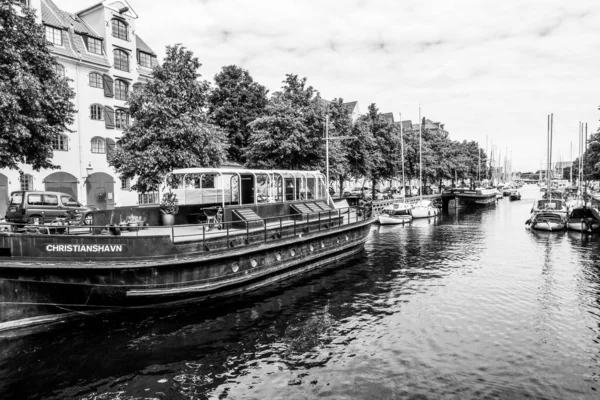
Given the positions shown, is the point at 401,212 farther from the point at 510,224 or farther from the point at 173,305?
the point at 173,305

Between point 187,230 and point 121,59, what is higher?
point 121,59

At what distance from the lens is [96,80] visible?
33.2 metres

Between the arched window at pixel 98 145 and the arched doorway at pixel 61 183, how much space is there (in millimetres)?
3181

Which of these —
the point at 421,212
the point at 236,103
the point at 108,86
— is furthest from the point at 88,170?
the point at 421,212

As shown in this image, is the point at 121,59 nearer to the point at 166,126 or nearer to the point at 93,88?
the point at 93,88

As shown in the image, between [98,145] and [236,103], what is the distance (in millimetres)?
13462

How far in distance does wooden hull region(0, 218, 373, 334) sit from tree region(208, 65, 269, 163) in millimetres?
27361

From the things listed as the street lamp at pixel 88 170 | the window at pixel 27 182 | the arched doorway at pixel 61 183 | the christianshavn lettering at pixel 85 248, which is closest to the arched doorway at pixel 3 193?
the window at pixel 27 182

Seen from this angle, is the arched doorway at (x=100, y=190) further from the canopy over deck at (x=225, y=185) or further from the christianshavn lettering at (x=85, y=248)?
the christianshavn lettering at (x=85, y=248)

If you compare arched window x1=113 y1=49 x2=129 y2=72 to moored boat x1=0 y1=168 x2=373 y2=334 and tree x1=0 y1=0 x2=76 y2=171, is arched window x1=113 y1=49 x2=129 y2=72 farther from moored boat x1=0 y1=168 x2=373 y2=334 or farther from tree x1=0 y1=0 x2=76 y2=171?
moored boat x1=0 y1=168 x2=373 y2=334

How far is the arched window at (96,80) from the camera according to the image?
32859 millimetres

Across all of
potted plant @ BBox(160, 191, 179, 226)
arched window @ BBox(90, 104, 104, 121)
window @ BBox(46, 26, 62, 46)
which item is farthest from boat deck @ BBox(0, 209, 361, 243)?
window @ BBox(46, 26, 62, 46)

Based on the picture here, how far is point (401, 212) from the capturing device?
1614 inches

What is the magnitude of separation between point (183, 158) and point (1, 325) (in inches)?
550
